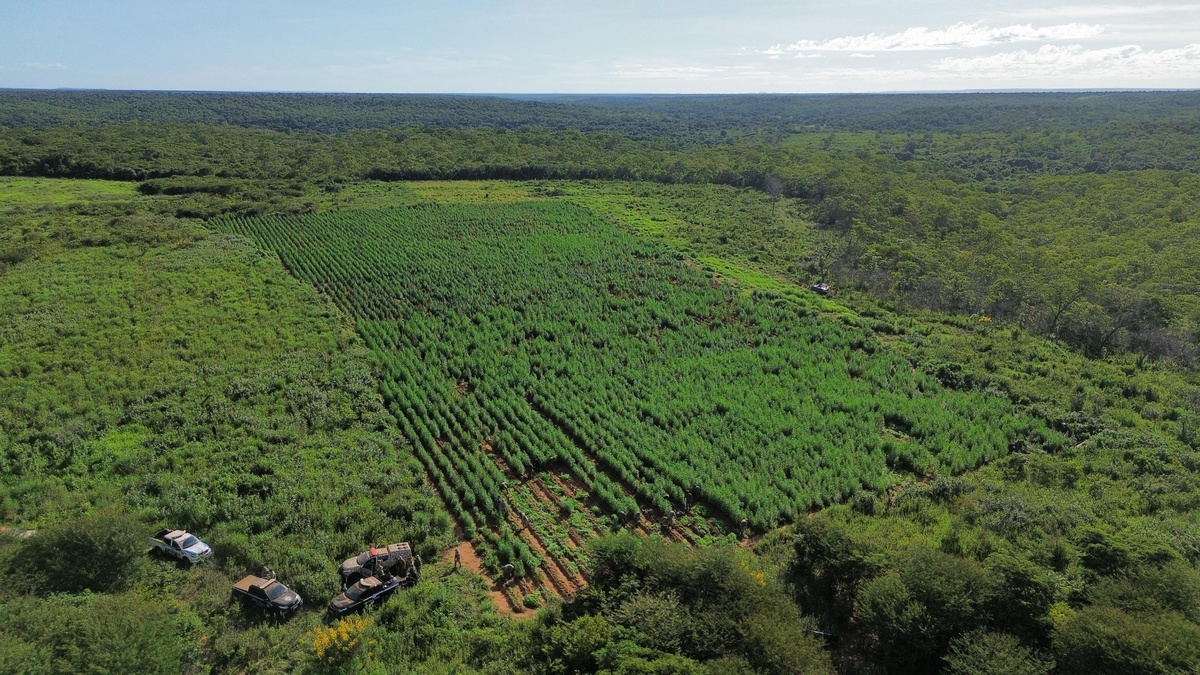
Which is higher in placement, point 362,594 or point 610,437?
point 610,437

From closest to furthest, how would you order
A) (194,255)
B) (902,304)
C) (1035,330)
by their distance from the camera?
1. (1035,330)
2. (902,304)
3. (194,255)

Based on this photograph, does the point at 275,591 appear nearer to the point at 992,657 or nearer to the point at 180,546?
the point at 180,546

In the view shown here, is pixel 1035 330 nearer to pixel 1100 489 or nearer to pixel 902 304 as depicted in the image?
pixel 902 304

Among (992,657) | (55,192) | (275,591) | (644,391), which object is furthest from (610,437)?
(55,192)

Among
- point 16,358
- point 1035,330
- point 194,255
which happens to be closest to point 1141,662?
point 1035,330

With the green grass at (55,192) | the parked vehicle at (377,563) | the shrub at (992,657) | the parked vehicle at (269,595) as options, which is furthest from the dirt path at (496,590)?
the green grass at (55,192)

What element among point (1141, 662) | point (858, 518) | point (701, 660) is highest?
point (1141, 662)

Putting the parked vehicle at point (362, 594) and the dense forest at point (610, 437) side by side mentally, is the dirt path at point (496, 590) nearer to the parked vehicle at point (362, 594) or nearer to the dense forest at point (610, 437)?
the dense forest at point (610, 437)
